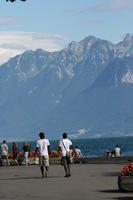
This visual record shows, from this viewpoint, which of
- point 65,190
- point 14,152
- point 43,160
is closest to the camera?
point 65,190

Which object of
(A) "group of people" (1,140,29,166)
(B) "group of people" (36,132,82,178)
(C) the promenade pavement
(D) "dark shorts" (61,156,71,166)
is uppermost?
(A) "group of people" (1,140,29,166)

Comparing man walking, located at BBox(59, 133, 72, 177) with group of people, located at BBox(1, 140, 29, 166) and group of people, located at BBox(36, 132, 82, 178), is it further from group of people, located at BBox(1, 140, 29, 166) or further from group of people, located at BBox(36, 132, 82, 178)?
group of people, located at BBox(1, 140, 29, 166)

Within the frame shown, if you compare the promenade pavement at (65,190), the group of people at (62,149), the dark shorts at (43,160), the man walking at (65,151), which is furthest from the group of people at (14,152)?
the promenade pavement at (65,190)

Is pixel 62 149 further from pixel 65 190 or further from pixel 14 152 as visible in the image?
pixel 14 152

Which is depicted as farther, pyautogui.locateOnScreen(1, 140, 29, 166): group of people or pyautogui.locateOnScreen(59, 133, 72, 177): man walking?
pyautogui.locateOnScreen(1, 140, 29, 166): group of people

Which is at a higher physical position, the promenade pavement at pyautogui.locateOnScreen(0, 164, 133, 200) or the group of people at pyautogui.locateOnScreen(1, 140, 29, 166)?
the group of people at pyautogui.locateOnScreen(1, 140, 29, 166)

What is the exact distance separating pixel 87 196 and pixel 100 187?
11.5 feet

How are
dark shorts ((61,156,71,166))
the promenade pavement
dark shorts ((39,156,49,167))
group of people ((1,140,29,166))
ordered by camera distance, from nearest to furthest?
the promenade pavement, dark shorts ((61,156,71,166)), dark shorts ((39,156,49,167)), group of people ((1,140,29,166))

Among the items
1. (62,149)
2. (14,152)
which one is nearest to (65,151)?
(62,149)

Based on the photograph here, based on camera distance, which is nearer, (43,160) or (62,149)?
(62,149)

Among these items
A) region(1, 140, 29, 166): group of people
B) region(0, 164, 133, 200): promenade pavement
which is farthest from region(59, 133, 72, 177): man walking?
region(1, 140, 29, 166): group of people

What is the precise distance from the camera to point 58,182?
2569cm

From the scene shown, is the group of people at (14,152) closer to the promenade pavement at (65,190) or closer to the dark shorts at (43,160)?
the dark shorts at (43,160)

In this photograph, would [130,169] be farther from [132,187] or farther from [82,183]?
[82,183]
